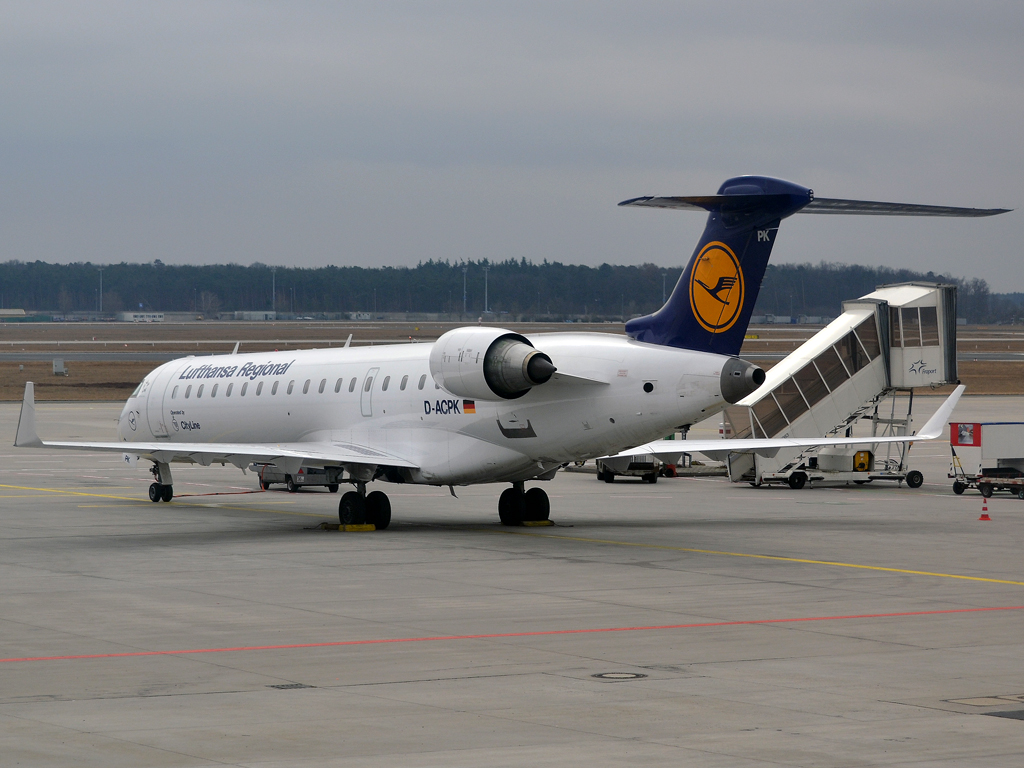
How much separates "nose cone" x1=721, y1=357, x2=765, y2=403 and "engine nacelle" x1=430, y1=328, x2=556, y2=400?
3065 millimetres

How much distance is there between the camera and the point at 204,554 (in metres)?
22.8

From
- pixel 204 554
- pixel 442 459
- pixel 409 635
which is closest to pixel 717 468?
pixel 442 459

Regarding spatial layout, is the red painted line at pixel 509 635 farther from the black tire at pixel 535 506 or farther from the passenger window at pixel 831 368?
the passenger window at pixel 831 368

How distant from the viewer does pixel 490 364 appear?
24219mm

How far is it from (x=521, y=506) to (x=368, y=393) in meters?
4.03

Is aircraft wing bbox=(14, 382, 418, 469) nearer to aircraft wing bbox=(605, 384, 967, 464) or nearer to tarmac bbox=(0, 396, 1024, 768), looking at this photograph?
tarmac bbox=(0, 396, 1024, 768)

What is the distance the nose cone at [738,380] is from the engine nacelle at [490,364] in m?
3.06

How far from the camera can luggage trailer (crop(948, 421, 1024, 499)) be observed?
33.4 meters

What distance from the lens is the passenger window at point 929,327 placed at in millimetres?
37906

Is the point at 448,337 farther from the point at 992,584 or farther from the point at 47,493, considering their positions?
the point at 47,493

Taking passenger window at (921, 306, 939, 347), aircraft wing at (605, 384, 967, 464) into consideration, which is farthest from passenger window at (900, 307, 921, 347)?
aircraft wing at (605, 384, 967, 464)

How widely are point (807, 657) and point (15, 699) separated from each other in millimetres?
7667

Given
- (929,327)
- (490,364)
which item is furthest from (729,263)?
(929,327)

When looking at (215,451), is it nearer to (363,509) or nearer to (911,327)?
(363,509)
